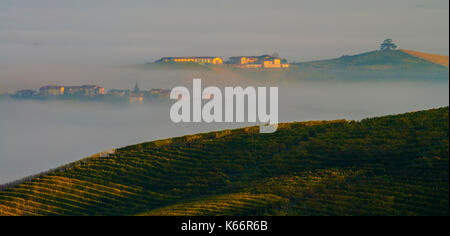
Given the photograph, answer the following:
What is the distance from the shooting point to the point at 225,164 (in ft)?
140

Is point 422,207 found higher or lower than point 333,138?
lower

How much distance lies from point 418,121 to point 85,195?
1086 inches

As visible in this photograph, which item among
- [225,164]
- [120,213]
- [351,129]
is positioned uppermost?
[351,129]

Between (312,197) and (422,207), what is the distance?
629 cm

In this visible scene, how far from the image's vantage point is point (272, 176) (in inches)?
1531

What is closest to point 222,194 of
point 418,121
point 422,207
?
point 422,207

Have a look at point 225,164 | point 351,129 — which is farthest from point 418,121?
point 225,164

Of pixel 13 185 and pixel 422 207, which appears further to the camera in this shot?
pixel 13 185

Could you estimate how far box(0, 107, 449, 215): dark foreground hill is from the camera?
3019 centimetres

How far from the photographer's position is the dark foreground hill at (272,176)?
30.2 meters
